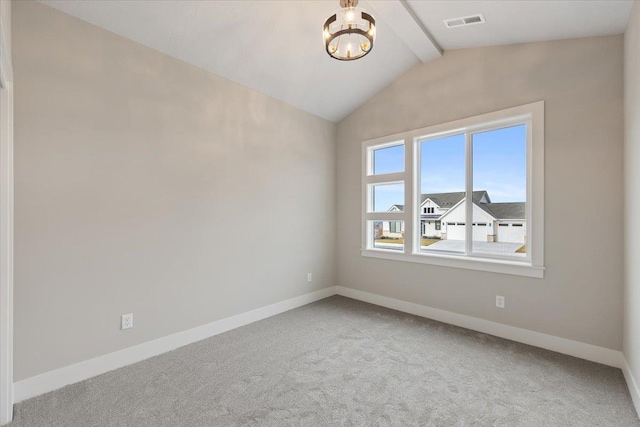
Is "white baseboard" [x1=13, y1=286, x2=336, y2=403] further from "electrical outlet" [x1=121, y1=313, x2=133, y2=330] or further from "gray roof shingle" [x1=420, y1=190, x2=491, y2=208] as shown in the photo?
"gray roof shingle" [x1=420, y1=190, x2=491, y2=208]

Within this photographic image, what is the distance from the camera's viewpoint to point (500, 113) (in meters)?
3.17

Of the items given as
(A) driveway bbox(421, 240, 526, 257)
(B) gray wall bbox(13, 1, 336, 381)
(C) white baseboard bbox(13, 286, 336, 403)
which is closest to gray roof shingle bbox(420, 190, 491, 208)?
(A) driveway bbox(421, 240, 526, 257)

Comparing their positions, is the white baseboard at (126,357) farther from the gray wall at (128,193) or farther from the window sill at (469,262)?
the window sill at (469,262)

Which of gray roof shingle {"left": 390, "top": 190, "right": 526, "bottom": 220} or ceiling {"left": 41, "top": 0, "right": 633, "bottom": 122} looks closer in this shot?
ceiling {"left": 41, "top": 0, "right": 633, "bottom": 122}

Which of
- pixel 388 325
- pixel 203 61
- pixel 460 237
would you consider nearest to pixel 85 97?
pixel 203 61

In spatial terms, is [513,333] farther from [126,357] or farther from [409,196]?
[126,357]

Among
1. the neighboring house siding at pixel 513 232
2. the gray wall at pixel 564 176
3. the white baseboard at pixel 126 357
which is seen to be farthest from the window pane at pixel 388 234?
the white baseboard at pixel 126 357

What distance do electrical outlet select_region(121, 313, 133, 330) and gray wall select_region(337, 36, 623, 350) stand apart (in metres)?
3.26

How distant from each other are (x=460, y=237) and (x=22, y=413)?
13.7 feet

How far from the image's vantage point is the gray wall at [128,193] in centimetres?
220

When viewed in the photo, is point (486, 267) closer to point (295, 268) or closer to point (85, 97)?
point (295, 268)

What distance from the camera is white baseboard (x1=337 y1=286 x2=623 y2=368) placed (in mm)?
2633

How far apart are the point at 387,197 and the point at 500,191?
4.72ft

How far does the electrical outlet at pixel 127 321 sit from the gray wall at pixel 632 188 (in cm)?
387
